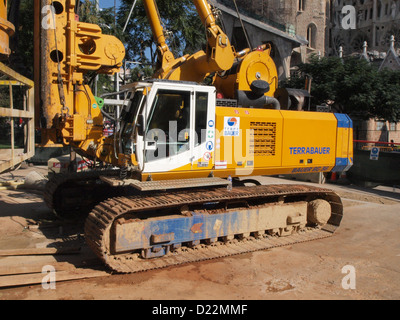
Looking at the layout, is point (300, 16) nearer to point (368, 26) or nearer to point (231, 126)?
point (368, 26)

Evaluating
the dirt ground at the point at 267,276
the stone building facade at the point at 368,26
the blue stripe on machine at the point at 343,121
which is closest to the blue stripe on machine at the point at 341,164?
the blue stripe on machine at the point at 343,121

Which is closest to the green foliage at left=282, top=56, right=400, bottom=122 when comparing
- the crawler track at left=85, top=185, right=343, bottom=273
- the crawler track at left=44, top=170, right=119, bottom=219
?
the crawler track at left=85, top=185, right=343, bottom=273

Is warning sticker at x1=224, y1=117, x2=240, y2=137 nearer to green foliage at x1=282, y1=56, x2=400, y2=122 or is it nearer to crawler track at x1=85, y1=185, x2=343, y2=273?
crawler track at x1=85, y1=185, x2=343, y2=273

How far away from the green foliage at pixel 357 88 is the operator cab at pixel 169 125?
17.1 m

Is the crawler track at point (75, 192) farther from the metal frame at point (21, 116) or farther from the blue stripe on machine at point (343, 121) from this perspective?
the blue stripe on machine at point (343, 121)

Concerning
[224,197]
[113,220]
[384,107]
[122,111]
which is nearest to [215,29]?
[122,111]

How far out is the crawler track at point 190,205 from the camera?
5.75 meters

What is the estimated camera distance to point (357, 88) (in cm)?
2189

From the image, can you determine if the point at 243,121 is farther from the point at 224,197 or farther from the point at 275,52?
the point at 275,52

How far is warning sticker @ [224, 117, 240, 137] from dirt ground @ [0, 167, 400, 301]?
2168 millimetres

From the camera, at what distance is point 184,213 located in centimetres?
653

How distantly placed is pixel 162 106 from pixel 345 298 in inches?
155

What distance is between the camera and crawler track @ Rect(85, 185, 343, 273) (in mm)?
5746

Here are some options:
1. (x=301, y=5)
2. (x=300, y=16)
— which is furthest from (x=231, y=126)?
(x=301, y=5)
